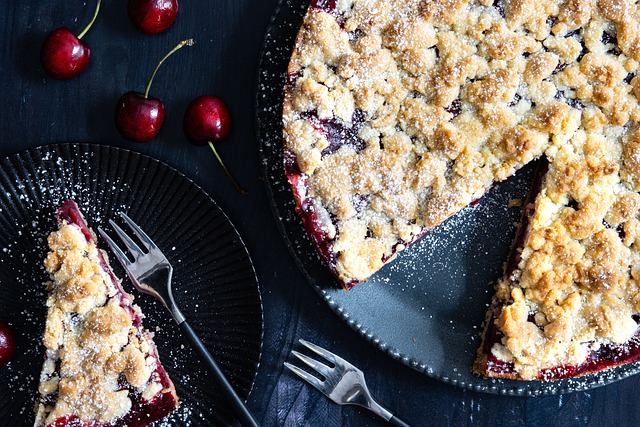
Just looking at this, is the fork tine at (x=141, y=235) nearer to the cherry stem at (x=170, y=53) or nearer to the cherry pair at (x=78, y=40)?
the cherry stem at (x=170, y=53)

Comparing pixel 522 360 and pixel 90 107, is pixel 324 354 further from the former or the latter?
pixel 90 107

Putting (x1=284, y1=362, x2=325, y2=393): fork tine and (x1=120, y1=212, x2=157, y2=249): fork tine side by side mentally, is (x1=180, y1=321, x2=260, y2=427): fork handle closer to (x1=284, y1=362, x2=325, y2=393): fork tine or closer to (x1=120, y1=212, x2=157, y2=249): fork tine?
(x1=284, y1=362, x2=325, y2=393): fork tine

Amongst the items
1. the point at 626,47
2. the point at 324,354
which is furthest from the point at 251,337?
the point at 626,47

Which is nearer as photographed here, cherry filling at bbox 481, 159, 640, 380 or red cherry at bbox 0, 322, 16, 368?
cherry filling at bbox 481, 159, 640, 380

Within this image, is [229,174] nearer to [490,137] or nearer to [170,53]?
[170,53]

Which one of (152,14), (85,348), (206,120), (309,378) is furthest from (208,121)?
(309,378)

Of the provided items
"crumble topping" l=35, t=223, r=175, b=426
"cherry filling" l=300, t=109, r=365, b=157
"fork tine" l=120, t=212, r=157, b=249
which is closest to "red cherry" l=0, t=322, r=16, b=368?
"crumble topping" l=35, t=223, r=175, b=426
